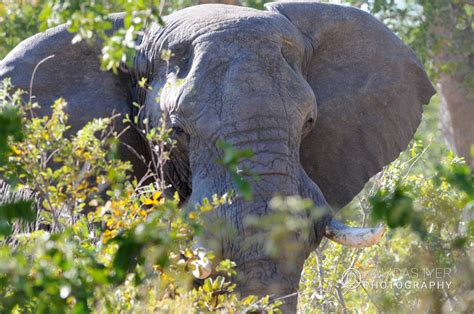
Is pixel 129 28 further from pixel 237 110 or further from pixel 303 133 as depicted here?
pixel 303 133

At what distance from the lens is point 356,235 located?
5.83m

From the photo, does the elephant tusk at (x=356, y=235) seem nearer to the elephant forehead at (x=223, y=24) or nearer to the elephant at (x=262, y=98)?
the elephant at (x=262, y=98)

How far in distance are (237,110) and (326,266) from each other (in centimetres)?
168

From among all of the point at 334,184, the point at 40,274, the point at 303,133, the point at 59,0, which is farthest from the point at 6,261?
the point at 334,184

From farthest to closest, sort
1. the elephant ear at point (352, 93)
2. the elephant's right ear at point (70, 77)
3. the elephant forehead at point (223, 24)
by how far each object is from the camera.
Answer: the elephant ear at point (352, 93), the elephant's right ear at point (70, 77), the elephant forehead at point (223, 24)

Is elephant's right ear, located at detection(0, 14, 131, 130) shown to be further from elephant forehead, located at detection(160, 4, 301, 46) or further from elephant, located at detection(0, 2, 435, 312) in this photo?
elephant forehead, located at detection(160, 4, 301, 46)

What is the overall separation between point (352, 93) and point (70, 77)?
1.45 metres

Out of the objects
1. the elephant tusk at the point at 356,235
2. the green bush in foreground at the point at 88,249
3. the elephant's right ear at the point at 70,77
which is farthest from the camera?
the elephant's right ear at the point at 70,77

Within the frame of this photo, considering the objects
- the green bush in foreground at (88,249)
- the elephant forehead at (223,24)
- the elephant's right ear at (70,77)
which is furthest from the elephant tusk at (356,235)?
the elephant's right ear at (70,77)

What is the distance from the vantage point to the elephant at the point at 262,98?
18.6ft

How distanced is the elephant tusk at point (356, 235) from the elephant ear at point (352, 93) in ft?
3.18

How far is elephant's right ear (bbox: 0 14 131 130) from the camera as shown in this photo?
21.6ft

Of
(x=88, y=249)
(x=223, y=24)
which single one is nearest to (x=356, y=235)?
(x=223, y=24)

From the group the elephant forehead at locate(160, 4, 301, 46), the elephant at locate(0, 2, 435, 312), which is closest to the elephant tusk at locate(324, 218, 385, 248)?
the elephant at locate(0, 2, 435, 312)
